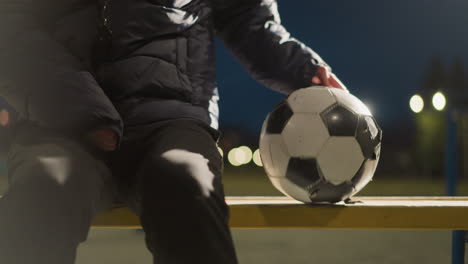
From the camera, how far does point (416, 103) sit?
10922mm

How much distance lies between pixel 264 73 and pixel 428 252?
359 cm

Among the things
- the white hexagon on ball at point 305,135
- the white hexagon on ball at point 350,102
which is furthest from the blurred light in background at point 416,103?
the white hexagon on ball at point 305,135

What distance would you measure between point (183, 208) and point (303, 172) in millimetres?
663

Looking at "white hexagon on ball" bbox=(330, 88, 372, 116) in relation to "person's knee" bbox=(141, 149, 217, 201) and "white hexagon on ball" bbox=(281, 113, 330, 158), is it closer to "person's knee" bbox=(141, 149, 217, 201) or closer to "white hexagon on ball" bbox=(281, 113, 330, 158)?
"white hexagon on ball" bbox=(281, 113, 330, 158)

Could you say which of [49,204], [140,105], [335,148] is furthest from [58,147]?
[335,148]

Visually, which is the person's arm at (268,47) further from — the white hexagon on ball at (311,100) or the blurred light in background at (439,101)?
the blurred light in background at (439,101)

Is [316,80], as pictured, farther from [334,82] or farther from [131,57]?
[131,57]

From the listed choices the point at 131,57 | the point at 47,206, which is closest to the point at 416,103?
the point at 131,57

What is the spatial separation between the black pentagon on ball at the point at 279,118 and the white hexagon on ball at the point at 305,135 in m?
0.02

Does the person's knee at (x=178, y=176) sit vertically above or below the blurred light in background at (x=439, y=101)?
above

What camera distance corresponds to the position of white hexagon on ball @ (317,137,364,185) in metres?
2.09

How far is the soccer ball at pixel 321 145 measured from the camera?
6.87 feet

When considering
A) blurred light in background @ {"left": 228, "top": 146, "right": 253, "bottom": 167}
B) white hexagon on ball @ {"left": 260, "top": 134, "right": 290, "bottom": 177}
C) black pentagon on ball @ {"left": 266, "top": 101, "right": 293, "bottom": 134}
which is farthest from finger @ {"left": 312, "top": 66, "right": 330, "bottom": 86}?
blurred light in background @ {"left": 228, "top": 146, "right": 253, "bottom": 167}

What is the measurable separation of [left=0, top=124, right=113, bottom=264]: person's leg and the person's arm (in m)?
0.86
